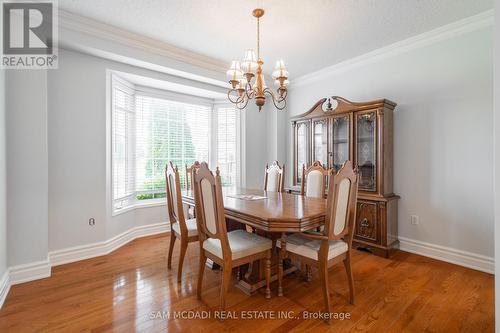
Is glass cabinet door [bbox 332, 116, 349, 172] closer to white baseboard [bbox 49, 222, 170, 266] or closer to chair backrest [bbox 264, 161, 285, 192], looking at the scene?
chair backrest [bbox 264, 161, 285, 192]

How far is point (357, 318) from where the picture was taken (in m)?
1.78

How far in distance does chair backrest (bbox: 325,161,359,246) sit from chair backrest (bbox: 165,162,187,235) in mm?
1326

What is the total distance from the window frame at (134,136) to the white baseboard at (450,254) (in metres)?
2.61

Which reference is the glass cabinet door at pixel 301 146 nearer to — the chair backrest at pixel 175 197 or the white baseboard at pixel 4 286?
the chair backrest at pixel 175 197

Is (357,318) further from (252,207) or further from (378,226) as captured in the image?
(378,226)

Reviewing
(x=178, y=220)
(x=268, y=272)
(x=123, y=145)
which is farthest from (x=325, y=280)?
(x=123, y=145)

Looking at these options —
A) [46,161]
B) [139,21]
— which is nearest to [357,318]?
[46,161]

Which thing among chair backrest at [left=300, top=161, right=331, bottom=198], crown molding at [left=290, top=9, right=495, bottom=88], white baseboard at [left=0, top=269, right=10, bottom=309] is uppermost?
crown molding at [left=290, top=9, right=495, bottom=88]

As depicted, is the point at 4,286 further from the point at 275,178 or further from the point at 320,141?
the point at 320,141

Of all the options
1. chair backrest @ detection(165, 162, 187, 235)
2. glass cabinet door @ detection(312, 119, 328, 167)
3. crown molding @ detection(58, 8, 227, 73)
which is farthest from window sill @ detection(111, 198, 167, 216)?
glass cabinet door @ detection(312, 119, 328, 167)

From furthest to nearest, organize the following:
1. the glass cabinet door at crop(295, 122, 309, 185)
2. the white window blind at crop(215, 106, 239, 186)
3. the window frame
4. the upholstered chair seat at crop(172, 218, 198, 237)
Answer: the white window blind at crop(215, 106, 239, 186), the glass cabinet door at crop(295, 122, 309, 185), the window frame, the upholstered chair seat at crop(172, 218, 198, 237)

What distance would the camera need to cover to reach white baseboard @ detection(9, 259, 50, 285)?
2266mm

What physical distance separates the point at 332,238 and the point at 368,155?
1.76 m

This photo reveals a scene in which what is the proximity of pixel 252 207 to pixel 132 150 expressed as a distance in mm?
2492
